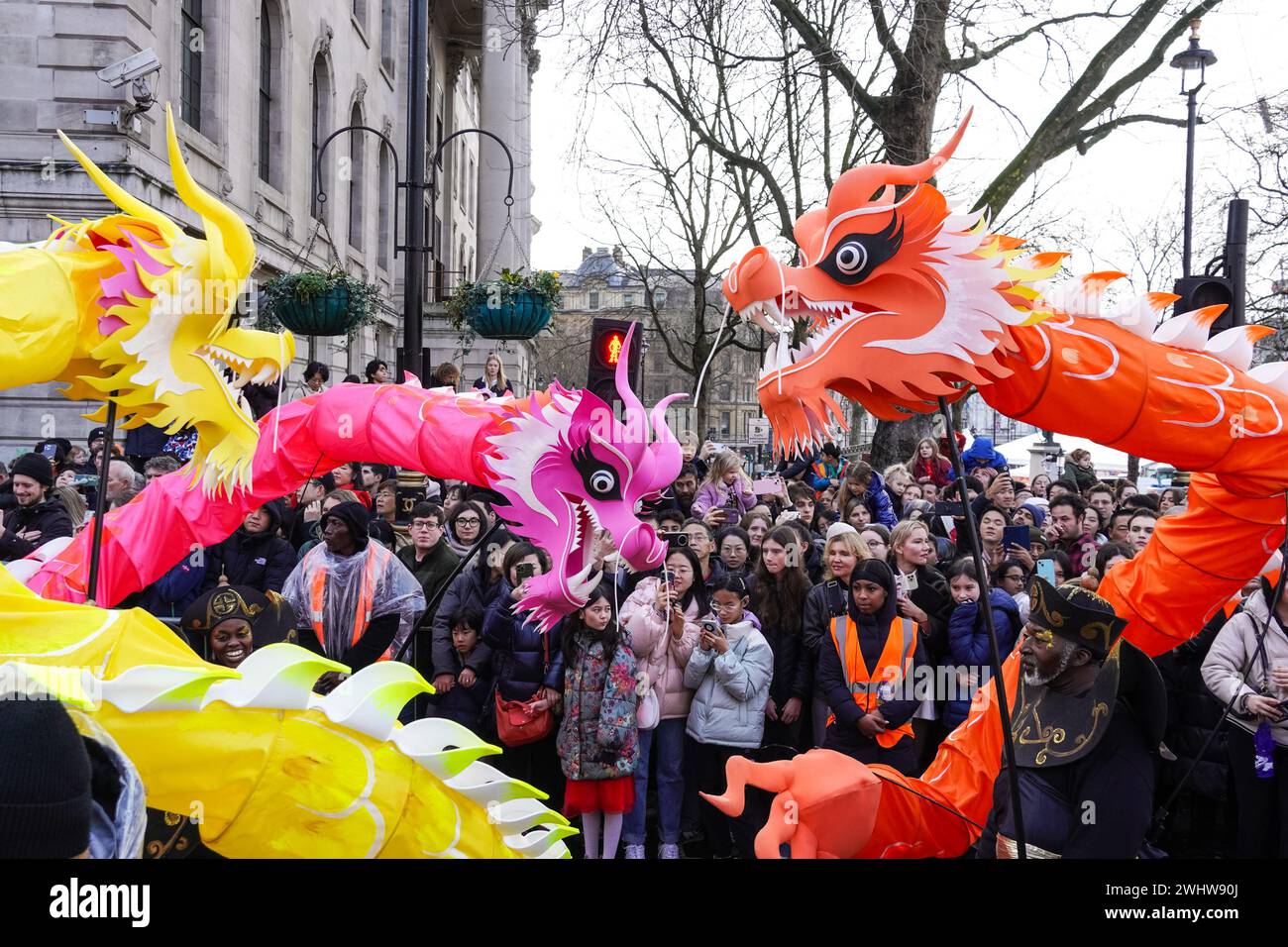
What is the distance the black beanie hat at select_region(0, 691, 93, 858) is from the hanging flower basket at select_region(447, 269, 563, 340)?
7.22 m

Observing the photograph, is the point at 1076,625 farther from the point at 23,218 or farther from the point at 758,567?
the point at 23,218

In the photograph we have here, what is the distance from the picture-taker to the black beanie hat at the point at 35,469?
7230 mm

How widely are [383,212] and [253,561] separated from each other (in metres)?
21.8

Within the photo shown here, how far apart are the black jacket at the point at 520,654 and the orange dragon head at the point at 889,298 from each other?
2982mm

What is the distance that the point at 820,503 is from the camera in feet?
33.7

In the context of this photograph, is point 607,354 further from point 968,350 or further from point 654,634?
point 968,350

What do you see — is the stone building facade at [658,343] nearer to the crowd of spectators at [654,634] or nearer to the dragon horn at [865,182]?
the crowd of spectators at [654,634]

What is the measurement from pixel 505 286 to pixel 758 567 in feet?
11.3

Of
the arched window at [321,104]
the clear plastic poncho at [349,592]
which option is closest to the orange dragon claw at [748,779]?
the clear plastic poncho at [349,592]

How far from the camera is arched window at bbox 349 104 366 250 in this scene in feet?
78.8

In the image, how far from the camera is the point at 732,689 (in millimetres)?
6012

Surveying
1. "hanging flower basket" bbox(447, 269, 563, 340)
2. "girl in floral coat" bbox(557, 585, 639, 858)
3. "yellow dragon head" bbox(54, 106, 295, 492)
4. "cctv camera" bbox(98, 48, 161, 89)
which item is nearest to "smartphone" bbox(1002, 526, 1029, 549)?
"girl in floral coat" bbox(557, 585, 639, 858)

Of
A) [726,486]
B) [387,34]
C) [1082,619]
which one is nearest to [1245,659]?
[1082,619]

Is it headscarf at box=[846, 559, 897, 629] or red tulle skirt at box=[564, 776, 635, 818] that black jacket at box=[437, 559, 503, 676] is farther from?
headscarf at box=[846, 559, 897, 629]
